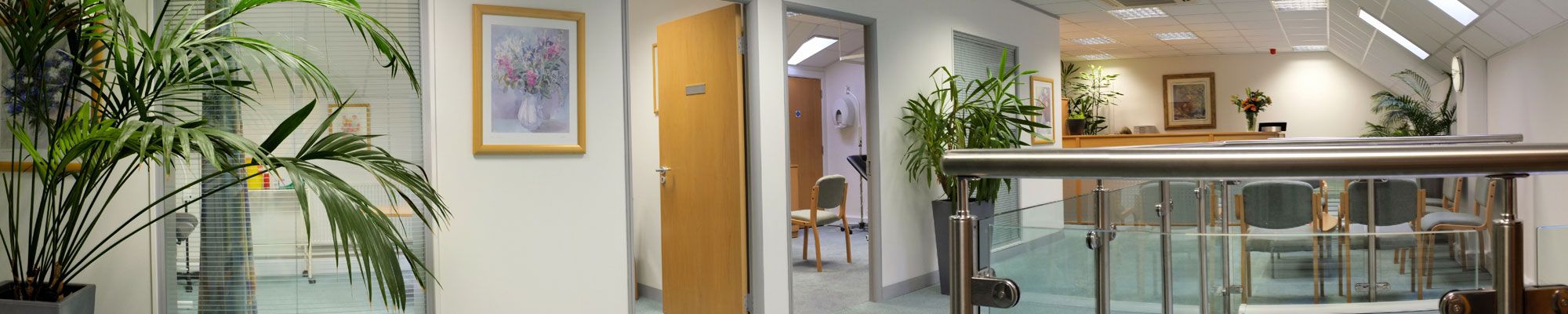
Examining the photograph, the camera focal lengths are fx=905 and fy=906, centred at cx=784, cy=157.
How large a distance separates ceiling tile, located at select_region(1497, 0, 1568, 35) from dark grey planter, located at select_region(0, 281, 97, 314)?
6172mm

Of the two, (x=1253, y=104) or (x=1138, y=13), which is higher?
(x=1138, y=13)

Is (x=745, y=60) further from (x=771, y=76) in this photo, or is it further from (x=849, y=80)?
(x=849, y=80)

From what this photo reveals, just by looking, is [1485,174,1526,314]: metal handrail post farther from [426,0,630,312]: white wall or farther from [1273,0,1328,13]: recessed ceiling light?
[1273,0,1328,13]: recessed ceiling light

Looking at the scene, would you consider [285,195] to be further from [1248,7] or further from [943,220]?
[1248,7]

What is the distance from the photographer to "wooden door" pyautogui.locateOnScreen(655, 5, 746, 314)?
13.7ft

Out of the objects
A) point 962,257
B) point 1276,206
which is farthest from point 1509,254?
point 1276,206

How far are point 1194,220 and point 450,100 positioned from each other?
2494 millimetres

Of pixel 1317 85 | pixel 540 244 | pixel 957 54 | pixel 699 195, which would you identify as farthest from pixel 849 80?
pixel 1317 85

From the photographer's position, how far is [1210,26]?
9.13 meters

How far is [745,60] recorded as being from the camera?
13.7 ft

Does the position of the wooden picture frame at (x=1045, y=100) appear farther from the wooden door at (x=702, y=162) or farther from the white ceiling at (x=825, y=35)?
the wooden door at (x=702, y=162)

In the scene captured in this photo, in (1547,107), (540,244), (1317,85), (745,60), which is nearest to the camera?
(540,244)

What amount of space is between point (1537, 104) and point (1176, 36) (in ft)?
15.3

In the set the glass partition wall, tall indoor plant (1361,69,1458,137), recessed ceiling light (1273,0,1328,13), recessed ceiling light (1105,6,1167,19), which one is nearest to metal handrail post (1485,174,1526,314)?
the glass partition wall
